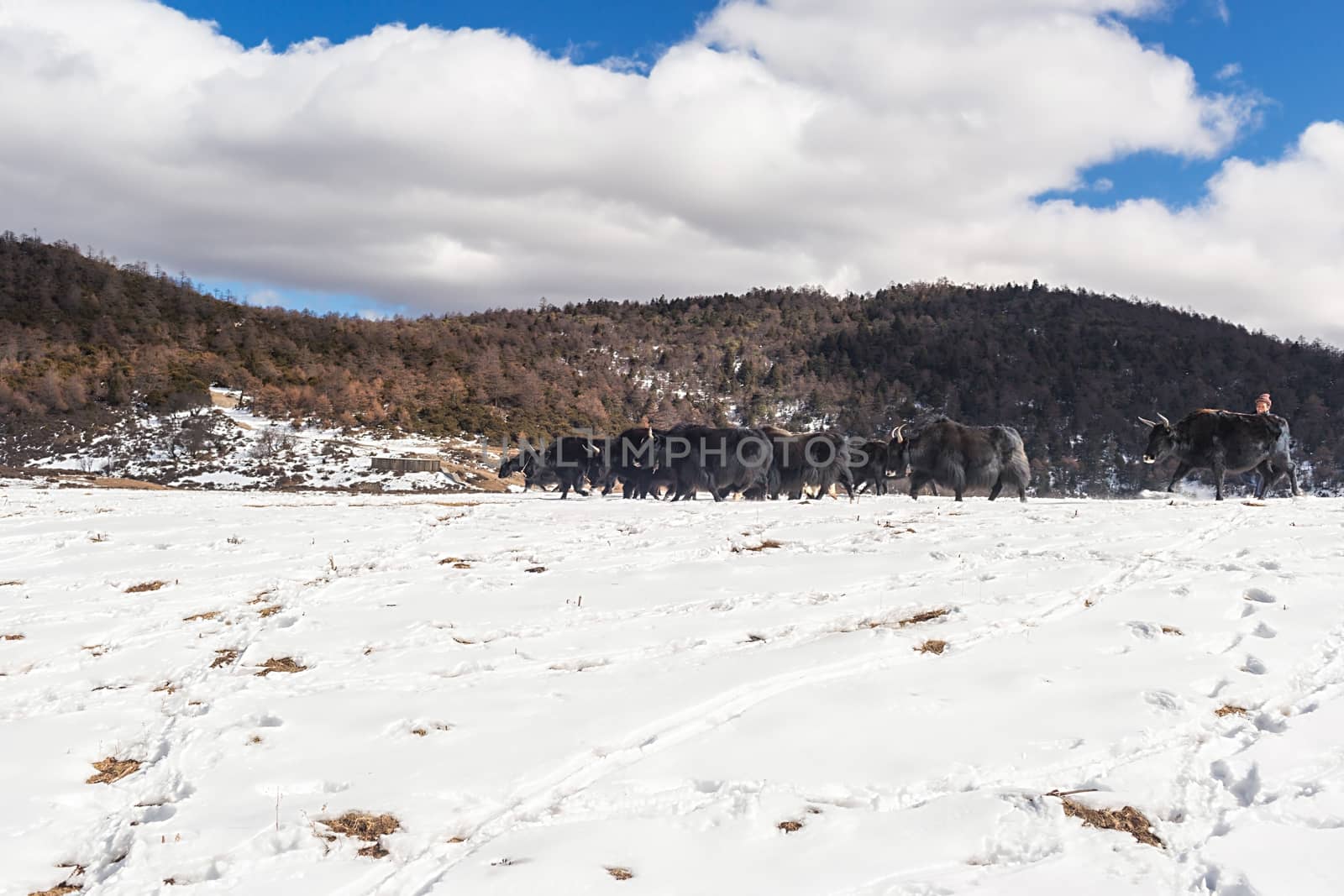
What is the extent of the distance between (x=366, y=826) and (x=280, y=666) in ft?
8.63

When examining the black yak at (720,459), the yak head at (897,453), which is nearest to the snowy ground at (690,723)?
the black yak at (720,459)

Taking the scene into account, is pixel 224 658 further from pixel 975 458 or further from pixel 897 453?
pixel 897 453

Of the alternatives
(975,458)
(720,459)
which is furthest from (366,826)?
(720,459)

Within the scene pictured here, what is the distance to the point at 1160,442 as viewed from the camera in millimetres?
17391

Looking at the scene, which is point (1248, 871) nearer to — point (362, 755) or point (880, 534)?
point (362, 755)

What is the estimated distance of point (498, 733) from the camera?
4.36 m

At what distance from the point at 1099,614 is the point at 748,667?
292 centimetres

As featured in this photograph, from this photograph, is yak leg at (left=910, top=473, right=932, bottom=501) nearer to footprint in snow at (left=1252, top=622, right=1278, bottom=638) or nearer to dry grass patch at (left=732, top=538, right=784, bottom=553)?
dry grass patch at (left=732, top=538, right=784, bottom=553)

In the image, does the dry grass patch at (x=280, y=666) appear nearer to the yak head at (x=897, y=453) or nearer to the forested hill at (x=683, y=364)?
the yak head at (x=897, y=453)

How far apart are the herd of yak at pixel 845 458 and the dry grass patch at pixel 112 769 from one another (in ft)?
51.5

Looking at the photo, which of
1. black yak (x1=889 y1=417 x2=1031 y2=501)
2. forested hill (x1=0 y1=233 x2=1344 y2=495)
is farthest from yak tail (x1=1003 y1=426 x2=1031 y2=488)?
forested hill (x1=0 y1=233 x2=1344 y2=495)

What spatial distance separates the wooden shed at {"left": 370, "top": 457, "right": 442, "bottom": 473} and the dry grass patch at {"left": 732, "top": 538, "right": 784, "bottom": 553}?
25.9m

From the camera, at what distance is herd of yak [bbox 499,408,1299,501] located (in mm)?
16578

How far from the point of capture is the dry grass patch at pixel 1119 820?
127 inches
